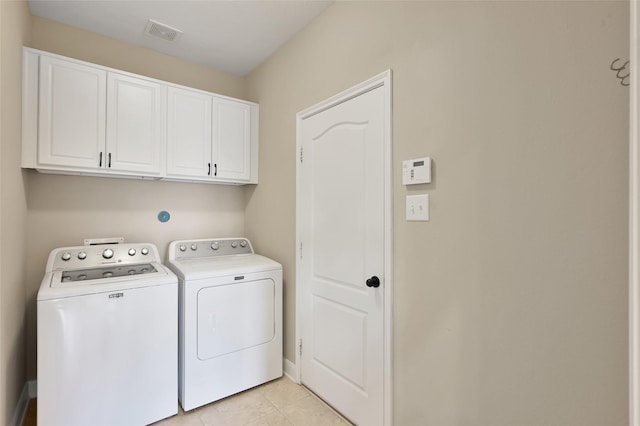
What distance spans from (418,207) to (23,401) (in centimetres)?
277

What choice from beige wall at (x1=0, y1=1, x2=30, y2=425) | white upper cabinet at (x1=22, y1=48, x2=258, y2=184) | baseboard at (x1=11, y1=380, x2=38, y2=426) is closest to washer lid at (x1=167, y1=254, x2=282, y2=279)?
white upper cabinet at (x1=22, y1=48, x2=258, y2=184)

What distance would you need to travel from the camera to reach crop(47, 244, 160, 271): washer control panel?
208 cm

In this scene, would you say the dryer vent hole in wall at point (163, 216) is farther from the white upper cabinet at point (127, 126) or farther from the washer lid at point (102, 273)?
the washer lid at point (102, 273)

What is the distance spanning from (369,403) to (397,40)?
6.69ft

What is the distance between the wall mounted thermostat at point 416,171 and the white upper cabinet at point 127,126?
1693mm

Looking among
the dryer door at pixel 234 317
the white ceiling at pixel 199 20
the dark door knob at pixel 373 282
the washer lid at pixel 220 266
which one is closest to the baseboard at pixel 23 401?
the dryer door at pixel 234 317

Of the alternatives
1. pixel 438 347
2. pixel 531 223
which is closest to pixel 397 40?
pixel 531 223

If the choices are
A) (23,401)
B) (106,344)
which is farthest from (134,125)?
(23,401)

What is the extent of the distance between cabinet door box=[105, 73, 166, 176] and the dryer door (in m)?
1.09

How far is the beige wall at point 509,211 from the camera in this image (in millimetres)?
970

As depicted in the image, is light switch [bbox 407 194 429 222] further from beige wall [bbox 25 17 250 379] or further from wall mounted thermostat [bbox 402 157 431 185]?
beige wall [bbox 25 17 250 379]
